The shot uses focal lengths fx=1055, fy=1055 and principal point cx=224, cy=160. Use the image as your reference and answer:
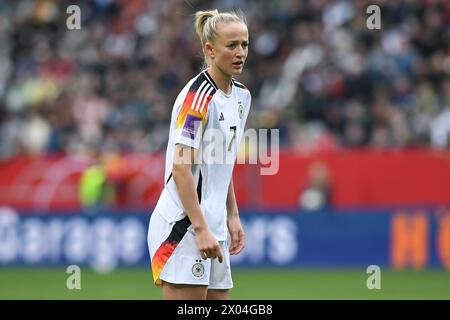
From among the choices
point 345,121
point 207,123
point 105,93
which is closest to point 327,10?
point 345,121

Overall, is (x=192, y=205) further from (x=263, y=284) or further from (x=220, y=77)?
(x=263, y=284)

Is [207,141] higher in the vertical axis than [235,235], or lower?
higher

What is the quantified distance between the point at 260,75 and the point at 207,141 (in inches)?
560

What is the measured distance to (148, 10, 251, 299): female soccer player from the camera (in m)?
5.99

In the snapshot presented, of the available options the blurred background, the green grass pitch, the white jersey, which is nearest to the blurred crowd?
the blurred background

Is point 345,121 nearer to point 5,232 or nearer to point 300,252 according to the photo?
point 300,252

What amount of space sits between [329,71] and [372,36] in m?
1.02

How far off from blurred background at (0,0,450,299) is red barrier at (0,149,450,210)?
0.02m

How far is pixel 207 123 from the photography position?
6.11 m

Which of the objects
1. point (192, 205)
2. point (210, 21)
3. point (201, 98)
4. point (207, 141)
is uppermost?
point (210, 21)

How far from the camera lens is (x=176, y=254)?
6.14m

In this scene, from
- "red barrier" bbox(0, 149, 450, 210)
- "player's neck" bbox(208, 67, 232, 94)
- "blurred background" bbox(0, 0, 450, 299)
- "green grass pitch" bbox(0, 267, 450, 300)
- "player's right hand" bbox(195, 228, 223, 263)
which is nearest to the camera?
"player's right hand" bbox(195, 228, 223, 263)

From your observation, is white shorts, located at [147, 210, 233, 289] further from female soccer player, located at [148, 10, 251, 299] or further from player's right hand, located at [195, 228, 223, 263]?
player's right hand, located at [195, 228, 223, 263]

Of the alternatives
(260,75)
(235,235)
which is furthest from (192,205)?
(260,75)
